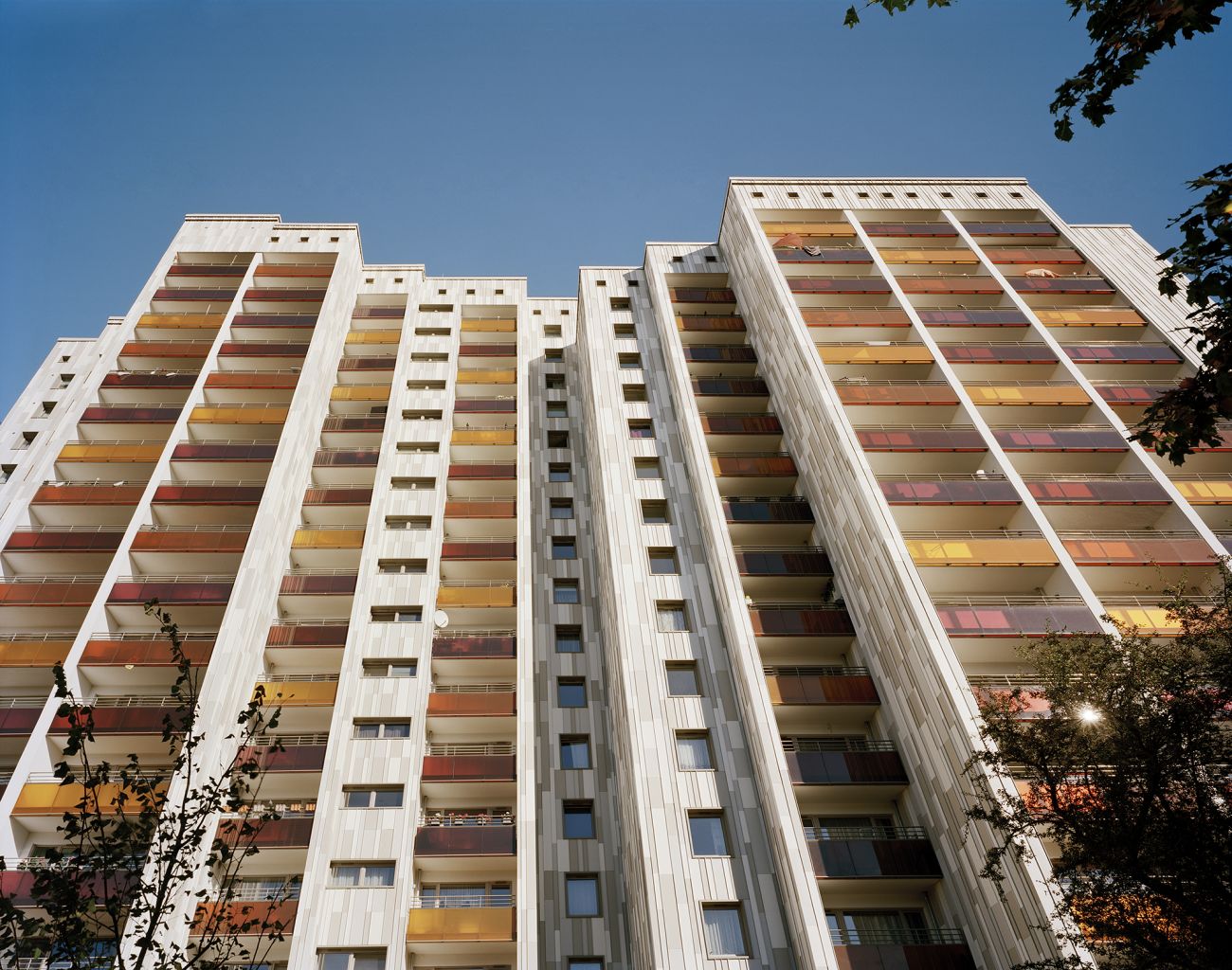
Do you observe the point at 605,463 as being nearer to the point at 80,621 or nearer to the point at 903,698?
the point at 903,698

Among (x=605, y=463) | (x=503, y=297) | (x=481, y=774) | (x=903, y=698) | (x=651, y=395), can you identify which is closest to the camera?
(x=903, y=698)

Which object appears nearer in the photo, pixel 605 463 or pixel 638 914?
pixel 638 914

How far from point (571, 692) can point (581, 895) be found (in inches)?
314

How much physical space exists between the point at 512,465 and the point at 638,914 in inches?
899

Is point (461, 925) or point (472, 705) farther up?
point (472, 705)

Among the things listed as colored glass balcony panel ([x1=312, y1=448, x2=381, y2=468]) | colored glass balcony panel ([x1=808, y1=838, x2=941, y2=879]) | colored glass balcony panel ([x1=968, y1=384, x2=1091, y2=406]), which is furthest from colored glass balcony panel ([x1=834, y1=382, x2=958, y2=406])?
colored glass balcony panel ([x1=312, y1=448, x2=381, y2=468])

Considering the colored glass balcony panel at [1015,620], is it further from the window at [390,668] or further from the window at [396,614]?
the window at [396,614]

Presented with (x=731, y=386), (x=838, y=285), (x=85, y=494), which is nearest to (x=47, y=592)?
(x=85, y=494)

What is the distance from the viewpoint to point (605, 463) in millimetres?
36625

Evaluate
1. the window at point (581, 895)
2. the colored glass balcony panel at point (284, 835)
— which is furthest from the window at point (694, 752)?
the colored glass balcony panel at point (284, 835)

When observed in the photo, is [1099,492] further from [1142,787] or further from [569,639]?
[569,639]

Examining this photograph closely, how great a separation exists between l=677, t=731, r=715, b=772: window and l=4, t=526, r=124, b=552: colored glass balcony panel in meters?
24.6

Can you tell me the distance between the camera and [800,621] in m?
30.4

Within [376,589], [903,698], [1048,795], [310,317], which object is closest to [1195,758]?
[1048,795]
